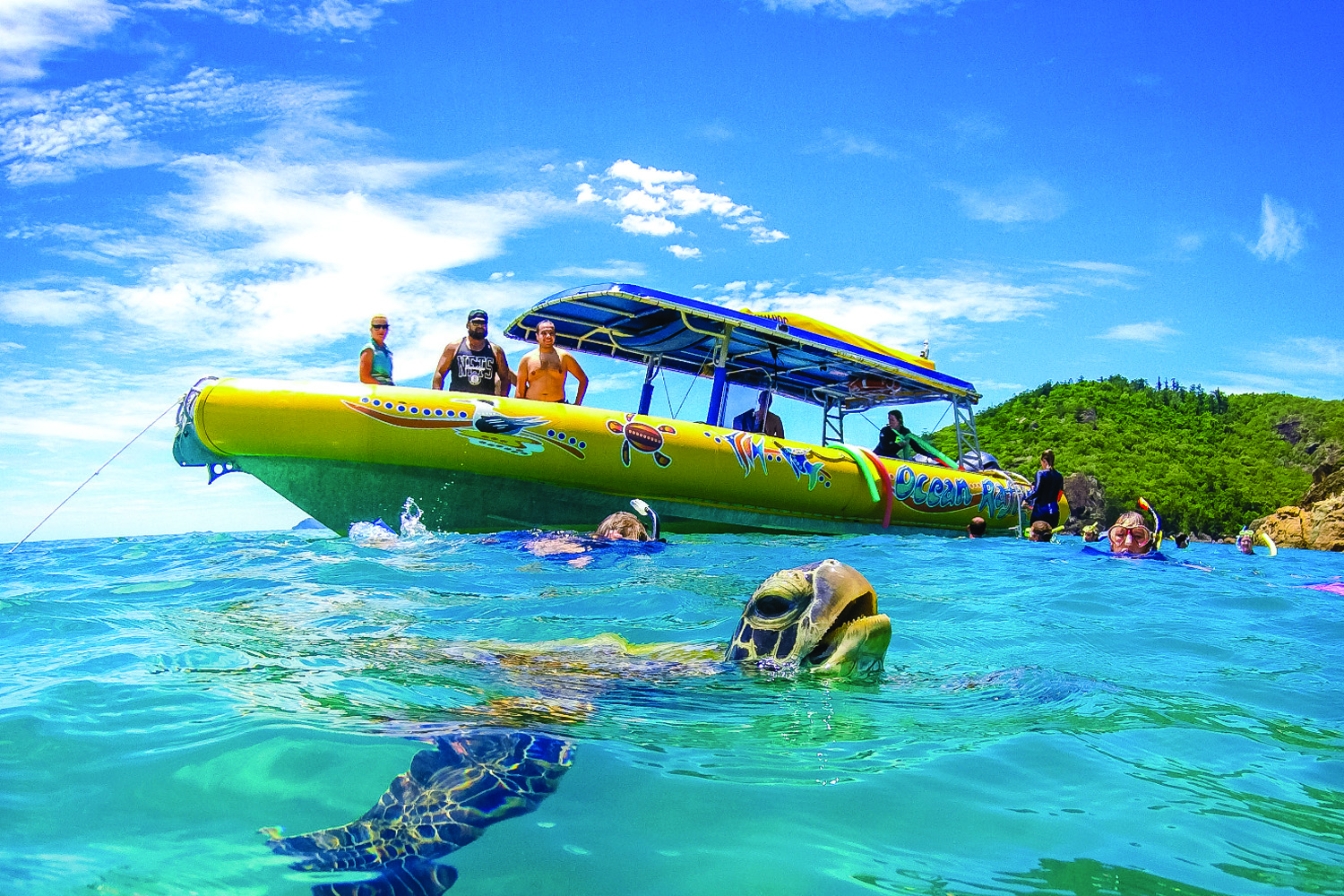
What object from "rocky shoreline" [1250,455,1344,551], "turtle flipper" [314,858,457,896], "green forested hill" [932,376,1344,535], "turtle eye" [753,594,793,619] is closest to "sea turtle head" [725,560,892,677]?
"turtle eye" [753,594,793,619]

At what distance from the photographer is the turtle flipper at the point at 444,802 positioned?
59.2 inches

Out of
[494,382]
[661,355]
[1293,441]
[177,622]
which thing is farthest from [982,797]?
[1293,441]

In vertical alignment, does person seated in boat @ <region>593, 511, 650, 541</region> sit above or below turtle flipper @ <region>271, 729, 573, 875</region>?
above

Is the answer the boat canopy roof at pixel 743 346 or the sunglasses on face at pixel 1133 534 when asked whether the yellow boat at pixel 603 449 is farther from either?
the sunglasses on face at pixel 1133 534

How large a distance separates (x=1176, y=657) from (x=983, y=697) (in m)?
1.59

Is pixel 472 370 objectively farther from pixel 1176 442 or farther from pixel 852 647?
pixel 1176 442

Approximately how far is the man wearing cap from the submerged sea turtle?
670cm

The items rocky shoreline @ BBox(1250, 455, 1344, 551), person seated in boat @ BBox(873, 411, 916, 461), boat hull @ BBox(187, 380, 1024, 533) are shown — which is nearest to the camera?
boat hull @ BBox(187, 380, 1024, 533)

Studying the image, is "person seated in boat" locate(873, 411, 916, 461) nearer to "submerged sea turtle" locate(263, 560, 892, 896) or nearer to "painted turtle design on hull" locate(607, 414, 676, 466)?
"painted turtle design on hull" locate(607, 414, 676, 466)

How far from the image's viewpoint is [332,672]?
2877 mm

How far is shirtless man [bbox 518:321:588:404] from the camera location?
9.25 m

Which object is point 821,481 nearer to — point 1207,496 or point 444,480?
point 444,480

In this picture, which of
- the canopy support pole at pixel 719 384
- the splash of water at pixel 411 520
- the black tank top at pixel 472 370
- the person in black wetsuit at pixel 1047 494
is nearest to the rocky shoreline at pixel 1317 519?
the person in black wetsuit at pixel 1047 494

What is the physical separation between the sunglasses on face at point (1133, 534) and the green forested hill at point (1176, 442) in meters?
37.6
